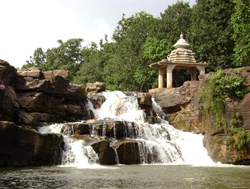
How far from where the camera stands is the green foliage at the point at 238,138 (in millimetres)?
21234

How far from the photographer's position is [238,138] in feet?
70.1

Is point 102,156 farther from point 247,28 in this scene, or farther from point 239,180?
point 247,28

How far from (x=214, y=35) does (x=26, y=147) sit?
25.3 m

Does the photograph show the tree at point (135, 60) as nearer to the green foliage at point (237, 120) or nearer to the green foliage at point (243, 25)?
the green foliage at point (243, 25)

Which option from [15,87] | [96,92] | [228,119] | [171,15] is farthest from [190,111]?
[171,15]

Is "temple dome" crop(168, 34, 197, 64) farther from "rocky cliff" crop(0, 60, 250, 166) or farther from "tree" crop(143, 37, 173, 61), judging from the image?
"rocky cliff" crop(0, 60, 250, 166)

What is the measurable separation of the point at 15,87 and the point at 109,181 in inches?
569

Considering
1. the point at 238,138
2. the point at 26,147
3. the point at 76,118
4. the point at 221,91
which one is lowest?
the point at 26,147

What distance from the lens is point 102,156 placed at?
65.9 feet

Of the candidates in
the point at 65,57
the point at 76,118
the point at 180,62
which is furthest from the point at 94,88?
the point at 65,57

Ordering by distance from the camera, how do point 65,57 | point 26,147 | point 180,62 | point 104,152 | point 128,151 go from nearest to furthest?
point 26,147, point 104,152, point 128,151, point 180,62, point 65,57

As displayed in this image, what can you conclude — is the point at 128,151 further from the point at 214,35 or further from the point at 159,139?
the point at 214,35

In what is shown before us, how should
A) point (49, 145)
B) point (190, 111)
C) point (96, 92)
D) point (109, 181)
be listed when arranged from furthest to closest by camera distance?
point (96, 92) < point (190, 111) < point (49, 145) < point (109, 181)

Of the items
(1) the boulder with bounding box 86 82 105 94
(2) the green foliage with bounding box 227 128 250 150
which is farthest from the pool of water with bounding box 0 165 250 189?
(1) the boulder with bounding box 86 82 105 94
